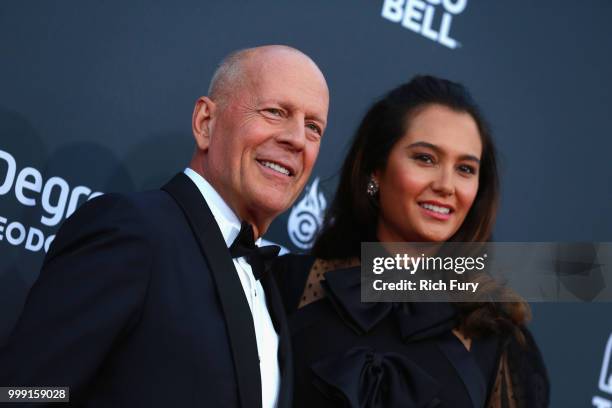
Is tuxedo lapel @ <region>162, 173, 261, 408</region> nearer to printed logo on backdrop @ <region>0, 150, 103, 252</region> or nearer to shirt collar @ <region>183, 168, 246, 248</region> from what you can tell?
shirt collar @ <region>183, 168, 246, 248</region>

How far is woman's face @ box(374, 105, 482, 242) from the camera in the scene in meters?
1.75

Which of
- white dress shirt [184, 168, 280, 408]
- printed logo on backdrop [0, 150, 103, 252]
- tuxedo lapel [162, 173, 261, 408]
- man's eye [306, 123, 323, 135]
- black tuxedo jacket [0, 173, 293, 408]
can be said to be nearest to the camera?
black tuxedo jacket [0, 173, 293, 408]

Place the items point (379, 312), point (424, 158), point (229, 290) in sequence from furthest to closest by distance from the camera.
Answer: point (424, 158) < point (379, 312) < point (229, 290)

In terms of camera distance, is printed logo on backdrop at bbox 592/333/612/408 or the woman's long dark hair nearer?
the woman's long dark hair

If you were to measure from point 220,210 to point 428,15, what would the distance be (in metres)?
1.32

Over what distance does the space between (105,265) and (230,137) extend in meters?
0.43

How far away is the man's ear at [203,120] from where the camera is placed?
1.47 metres

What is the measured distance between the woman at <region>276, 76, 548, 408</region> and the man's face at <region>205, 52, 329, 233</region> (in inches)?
13.5

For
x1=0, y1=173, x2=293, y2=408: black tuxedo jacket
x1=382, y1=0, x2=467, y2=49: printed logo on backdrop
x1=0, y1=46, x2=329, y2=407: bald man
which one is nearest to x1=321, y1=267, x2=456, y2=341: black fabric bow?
x1=0, y1=46, x2=329, y2=407: bald man

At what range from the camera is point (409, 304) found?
1.72 m

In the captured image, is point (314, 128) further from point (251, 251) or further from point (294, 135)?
point (251, 251)

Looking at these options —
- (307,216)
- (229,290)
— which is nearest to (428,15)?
(307,216)

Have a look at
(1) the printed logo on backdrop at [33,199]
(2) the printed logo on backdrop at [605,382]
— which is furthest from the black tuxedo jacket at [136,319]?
(2) the printed logo on backdrop at [605,382]

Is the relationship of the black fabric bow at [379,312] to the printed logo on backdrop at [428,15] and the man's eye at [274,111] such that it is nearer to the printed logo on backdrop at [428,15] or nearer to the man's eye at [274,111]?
the man's eye at [274,111]
